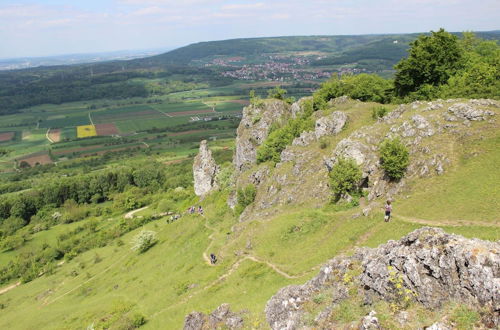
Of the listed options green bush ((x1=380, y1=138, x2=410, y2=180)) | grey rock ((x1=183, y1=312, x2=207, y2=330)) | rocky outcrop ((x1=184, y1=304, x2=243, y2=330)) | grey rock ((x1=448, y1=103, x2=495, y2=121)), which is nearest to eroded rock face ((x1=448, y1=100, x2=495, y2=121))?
grey rock ((x1=448, y1=103, x2=495, y2=121))

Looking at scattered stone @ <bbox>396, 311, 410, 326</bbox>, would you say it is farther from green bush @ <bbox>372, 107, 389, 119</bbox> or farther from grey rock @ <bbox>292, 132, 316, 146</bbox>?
grey rock @ <bbox>292, 132, 316, 146</bbox>

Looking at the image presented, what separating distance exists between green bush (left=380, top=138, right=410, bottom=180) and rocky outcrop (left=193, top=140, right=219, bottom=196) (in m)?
58.7

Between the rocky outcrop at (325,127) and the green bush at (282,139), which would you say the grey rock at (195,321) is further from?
the green bush at (282,139)

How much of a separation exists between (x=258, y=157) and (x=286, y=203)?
2011 cm

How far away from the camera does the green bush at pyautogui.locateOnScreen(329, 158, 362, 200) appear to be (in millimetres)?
41750

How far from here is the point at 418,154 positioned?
40594mm

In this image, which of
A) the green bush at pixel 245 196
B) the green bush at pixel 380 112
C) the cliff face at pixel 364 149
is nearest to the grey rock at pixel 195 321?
the cliff face at pixel 364 149

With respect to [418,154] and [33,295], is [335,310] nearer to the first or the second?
[418,154]

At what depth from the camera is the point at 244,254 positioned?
46.1 metres

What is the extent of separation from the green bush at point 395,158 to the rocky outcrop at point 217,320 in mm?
24401

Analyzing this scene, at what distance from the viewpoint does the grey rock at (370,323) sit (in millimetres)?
16953

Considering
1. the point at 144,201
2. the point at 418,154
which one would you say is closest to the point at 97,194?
the point at 144,201

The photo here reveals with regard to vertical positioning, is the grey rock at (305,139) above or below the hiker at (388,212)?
above

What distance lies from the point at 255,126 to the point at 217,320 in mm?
57783
